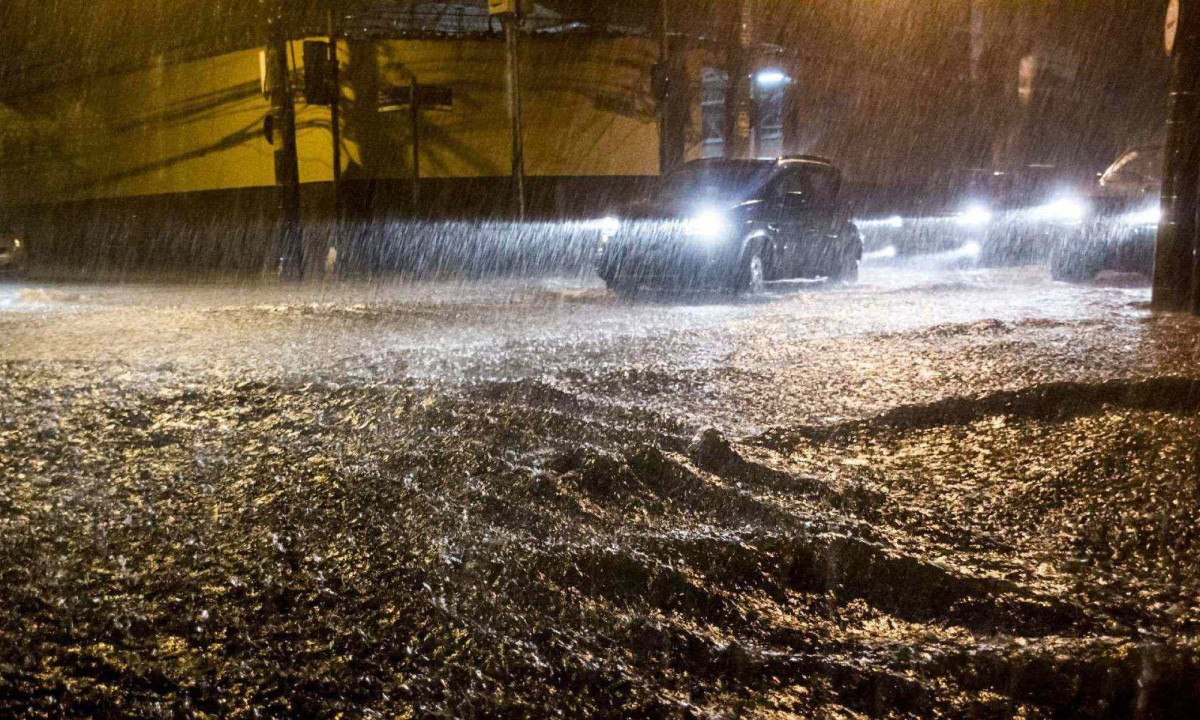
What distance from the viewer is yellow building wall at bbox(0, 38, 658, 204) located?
62.8 feet

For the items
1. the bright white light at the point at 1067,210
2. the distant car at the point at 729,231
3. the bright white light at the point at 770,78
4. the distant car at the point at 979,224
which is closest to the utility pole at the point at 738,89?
the bright white light at the point at 770,78

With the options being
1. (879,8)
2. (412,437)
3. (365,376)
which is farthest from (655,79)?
(412,437)

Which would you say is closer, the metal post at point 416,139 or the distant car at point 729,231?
the distant car at point 729,231

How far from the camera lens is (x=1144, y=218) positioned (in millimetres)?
11352

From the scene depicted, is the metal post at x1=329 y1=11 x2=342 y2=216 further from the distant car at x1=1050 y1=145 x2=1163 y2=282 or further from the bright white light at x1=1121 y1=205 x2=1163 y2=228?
the bright white light at x1=1121 y1=205 x2=1163 y2=228

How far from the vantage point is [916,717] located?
2.54m

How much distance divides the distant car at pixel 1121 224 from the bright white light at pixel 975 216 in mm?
4604

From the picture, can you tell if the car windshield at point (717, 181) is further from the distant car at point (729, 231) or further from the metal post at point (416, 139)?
the metal post at point (416, 139)

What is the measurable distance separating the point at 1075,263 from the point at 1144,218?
3.80 ft

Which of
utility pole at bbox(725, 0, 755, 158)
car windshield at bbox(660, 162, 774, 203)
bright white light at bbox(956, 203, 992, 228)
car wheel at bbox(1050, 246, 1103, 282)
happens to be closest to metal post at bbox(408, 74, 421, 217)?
car windshield at bbox(660, 162, 774, 203)

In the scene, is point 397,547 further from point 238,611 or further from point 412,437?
point 412,437

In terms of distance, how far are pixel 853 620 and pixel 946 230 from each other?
50.6 ft

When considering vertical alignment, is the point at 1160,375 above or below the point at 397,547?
above

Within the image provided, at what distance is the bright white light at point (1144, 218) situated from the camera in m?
11.1
